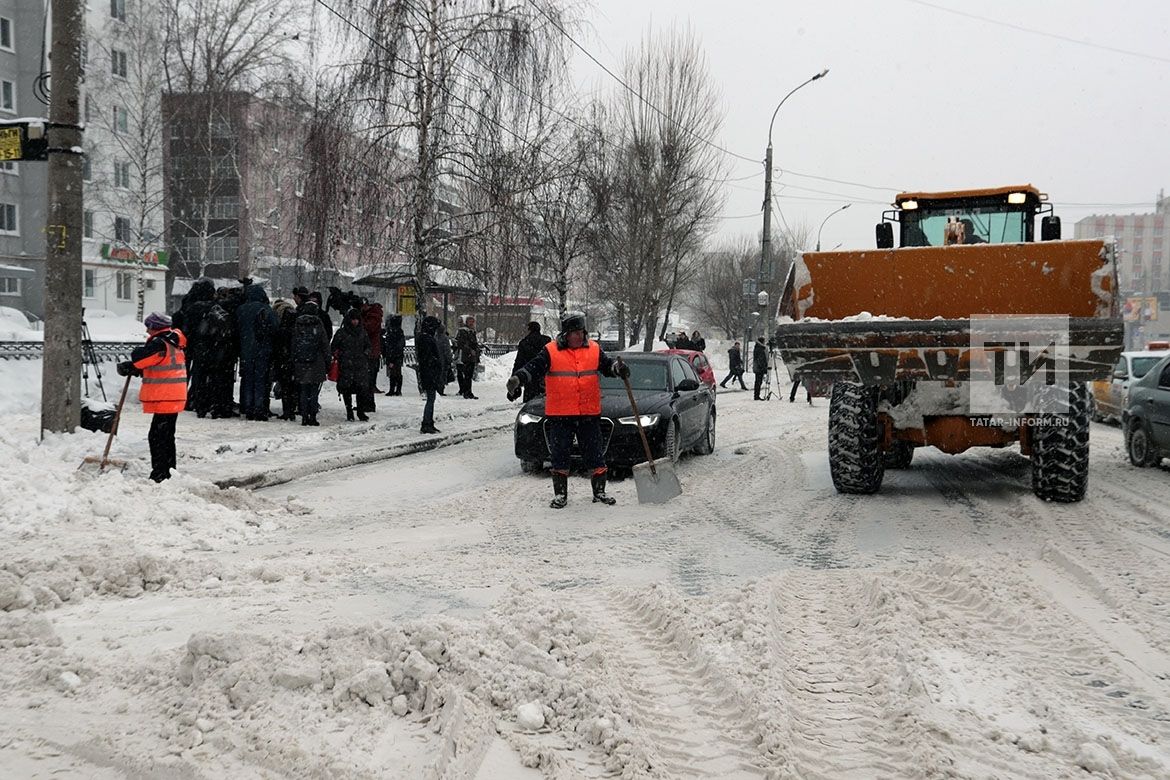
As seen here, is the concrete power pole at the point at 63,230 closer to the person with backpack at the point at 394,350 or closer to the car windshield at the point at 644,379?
the car windshield at the point at 644,379

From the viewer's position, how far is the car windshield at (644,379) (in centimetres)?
1164

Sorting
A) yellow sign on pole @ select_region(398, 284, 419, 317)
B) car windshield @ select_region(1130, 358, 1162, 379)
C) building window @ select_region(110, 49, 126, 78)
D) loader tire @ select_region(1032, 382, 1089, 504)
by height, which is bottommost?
loader tire @ select_region(1032, 382, 1089, 504)

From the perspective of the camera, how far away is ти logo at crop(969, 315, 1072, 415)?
7.68 metres

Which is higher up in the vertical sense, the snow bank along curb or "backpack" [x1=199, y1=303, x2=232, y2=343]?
"backpack" [x1=199, y1=303, x2=232, y2=343]

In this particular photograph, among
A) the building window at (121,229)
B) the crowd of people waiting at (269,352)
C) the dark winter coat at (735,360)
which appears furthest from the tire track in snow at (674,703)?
the building window at (121,229)

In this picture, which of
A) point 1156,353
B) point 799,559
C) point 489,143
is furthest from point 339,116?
point 1156,353

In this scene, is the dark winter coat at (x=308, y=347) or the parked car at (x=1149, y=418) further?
the dark winter coat at (x=308, y=347)

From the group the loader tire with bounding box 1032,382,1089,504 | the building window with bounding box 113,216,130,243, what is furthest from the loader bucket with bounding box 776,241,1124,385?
the building window with bounding box 113,216,130,243

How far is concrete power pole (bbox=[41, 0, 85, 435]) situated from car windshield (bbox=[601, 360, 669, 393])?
18.7 feet

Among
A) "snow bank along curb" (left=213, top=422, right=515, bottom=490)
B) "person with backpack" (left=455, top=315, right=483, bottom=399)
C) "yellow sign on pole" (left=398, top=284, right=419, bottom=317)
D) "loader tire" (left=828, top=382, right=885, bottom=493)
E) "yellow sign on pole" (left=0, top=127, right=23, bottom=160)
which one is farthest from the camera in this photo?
"person with backpack" (left=455, top=315, right=483, bottom=399)

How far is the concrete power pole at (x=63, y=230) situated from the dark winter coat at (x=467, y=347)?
11.3 m

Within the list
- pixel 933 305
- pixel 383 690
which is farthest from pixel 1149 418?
pixel 383 690

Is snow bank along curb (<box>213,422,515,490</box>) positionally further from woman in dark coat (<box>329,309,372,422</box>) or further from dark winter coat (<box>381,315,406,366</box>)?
dark winter coat (<box>381,315,406,366</box>)

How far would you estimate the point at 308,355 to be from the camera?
13953 millimetres
